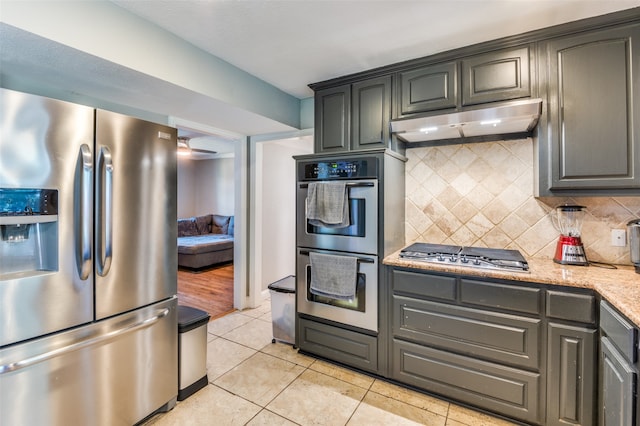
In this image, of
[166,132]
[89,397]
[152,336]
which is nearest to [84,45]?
[166,132]

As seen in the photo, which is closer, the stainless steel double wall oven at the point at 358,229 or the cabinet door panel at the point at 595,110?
the cabinet door panel at the point at 595,110

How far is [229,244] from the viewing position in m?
6.07

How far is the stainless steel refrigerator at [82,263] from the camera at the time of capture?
1.27m

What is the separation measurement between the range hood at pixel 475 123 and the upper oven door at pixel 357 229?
55cm

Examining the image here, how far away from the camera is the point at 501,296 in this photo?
1.80m

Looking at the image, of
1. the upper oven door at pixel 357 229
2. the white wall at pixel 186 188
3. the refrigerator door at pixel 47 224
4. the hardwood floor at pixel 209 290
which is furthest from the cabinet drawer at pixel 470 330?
the white wall at pixel 186 188

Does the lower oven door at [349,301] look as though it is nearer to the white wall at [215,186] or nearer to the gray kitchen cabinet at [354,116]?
the gray kitchen cabinet at [354,116]

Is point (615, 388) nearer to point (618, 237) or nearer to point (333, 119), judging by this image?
point (618, 237)

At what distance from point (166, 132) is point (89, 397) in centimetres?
147

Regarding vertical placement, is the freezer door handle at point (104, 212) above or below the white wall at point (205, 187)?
below

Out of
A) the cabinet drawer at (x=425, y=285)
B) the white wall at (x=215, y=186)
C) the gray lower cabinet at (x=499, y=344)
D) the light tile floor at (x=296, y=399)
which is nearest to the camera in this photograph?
the gray lower cabinet at (x=499, y=344)

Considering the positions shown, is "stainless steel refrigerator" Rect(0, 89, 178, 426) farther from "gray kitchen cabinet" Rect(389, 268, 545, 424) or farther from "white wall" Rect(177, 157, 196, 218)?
"white wall" Rect(177, 157, 196, 218)

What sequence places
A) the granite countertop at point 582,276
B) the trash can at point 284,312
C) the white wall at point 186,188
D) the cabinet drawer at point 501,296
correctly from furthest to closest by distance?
the white wall at point 186,188 < the trash can at point 284,312 < the cabinet drawer at point 501,296 < the granite countertop at point 582,276

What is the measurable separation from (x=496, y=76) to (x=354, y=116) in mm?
1063
